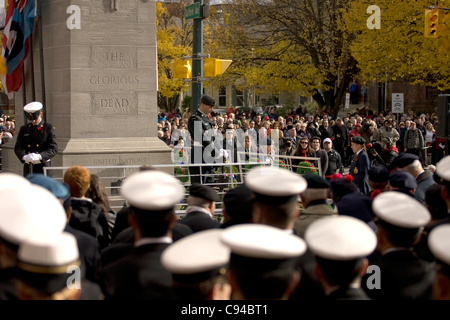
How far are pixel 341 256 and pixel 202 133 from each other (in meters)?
7.57

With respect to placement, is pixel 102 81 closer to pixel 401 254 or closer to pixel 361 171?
pixel 361 171

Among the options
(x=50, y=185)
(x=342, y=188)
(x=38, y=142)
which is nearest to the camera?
(x=50, y=185)

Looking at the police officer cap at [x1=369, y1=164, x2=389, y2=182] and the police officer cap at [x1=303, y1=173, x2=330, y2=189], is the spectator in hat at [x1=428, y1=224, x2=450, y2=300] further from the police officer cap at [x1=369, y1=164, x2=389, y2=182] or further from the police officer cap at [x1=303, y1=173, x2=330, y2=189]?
the police officer cap at [x1=369, y1=164, x2=389, y2=182]

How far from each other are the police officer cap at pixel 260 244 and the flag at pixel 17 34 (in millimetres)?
8806

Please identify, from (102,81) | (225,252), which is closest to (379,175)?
(225,252)

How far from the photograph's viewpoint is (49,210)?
2.56m

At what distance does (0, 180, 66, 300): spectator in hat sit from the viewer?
8.04ft

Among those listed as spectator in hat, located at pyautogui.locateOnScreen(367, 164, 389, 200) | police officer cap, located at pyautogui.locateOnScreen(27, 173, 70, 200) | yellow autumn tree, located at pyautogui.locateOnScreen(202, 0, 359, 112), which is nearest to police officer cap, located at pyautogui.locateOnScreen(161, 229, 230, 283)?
police officer cap, located at pyautogui.locateOnScreen(27, 173, 70, 200)

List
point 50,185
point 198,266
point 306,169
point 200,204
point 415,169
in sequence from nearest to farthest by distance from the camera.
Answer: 1. point 198,266
2. point 50,185
3. point 200,204
4. point 415,169
5. point 306,169

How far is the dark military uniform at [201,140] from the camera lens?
9.84 metres

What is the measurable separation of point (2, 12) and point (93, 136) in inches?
190

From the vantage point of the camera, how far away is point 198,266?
2.32 m
